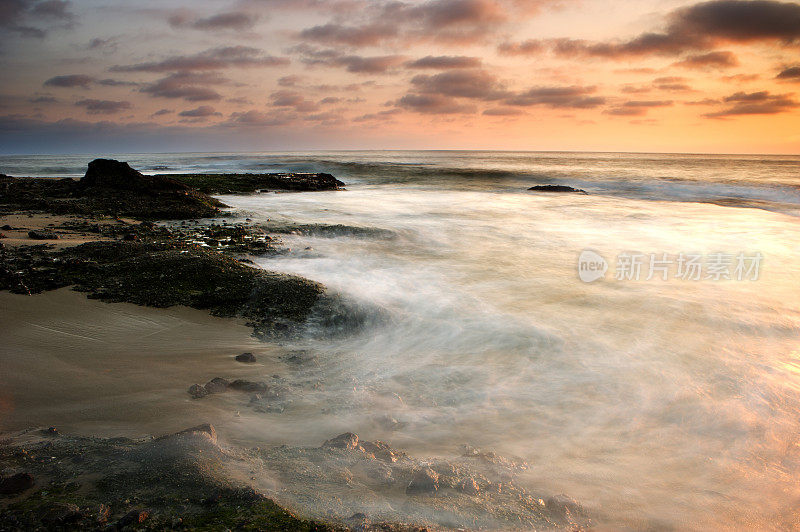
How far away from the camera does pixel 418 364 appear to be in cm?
458

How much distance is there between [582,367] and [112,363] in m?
4.47

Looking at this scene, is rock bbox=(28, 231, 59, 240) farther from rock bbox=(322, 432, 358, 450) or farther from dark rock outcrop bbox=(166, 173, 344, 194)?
dark rock outcrop bbox=(166, 173, 344, 194)

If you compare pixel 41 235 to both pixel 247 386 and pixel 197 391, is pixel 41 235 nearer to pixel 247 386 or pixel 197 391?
pixel 197 391

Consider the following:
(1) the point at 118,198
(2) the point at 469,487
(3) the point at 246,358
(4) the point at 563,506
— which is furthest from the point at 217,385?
(1) the point at 118,198

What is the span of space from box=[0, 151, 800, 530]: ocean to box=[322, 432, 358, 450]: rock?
194mm

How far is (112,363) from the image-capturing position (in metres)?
3.77

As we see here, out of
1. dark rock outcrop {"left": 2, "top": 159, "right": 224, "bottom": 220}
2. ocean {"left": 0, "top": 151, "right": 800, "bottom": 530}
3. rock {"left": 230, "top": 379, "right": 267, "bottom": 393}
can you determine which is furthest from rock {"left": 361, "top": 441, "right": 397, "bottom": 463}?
dark rock outcrop {"left": 2, "top": 159, "right": 224, "bottom": 220}

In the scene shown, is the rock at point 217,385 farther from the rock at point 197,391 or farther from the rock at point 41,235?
the rock at point 41,235

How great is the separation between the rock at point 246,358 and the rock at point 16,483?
78.4 inches

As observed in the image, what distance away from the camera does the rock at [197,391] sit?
344 cm

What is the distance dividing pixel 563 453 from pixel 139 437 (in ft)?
9.40

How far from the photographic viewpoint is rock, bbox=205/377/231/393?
11.6ft

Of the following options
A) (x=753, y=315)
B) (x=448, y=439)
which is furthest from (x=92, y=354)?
(x=753, y=315)

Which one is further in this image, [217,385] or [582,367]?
[582,367]
